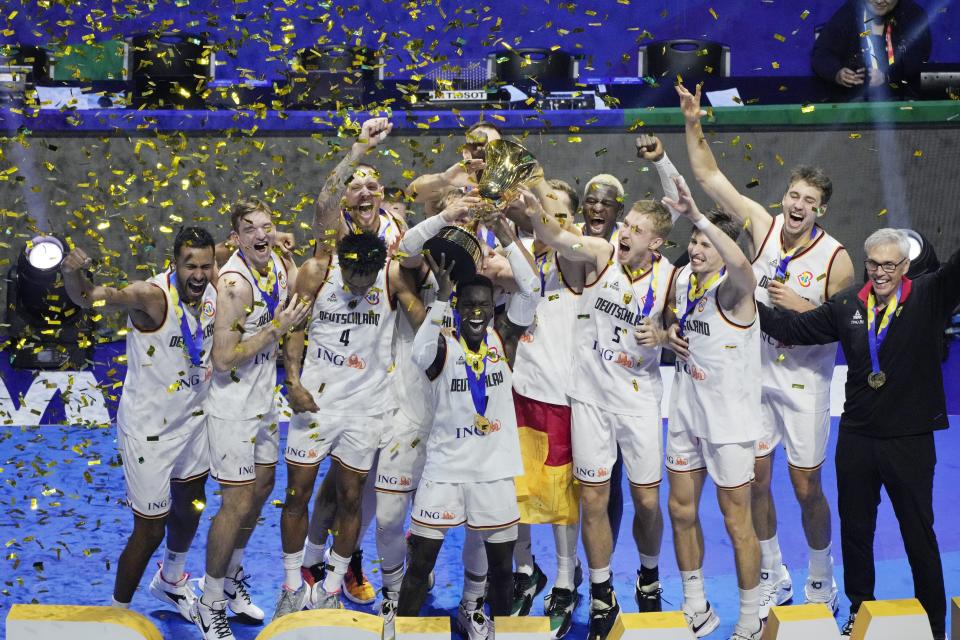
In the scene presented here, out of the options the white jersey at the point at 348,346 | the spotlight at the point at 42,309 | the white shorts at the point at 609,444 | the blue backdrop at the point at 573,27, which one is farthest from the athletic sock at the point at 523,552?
→ the blue backdrop at the point at 573,27

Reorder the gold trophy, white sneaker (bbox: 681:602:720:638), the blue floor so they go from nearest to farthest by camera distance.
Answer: the gold trophy, white sneaker (bbox: 681:602:720:638), the blue floor

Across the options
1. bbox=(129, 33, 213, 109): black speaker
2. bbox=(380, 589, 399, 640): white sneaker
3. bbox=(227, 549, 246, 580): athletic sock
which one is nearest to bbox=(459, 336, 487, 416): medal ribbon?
bbox=(380, 589, 399, 640): white sneaker

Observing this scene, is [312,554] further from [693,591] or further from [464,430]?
[693,591]

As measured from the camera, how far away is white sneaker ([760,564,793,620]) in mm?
5570

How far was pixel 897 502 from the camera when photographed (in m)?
5.01

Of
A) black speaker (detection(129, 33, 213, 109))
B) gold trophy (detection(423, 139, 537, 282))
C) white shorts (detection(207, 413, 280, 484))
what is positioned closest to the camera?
gold trophy (detection(423, 139, 537, 282))

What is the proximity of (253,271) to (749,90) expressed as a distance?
503 cm

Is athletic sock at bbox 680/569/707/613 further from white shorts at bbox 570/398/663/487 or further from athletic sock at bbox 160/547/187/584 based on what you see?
athletic sock at bbox 160/547/187/584

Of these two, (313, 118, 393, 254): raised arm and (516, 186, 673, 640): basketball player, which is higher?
(313, 118, 393, 254): raised arm

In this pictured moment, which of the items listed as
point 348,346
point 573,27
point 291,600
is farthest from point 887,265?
point 573,27

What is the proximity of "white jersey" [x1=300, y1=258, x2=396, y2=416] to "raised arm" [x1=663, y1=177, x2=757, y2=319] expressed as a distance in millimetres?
1466

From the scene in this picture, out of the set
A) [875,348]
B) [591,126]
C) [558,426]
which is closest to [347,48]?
[591,126]

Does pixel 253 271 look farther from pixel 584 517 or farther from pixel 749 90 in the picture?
pixel 749 90

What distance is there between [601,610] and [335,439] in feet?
5.00
